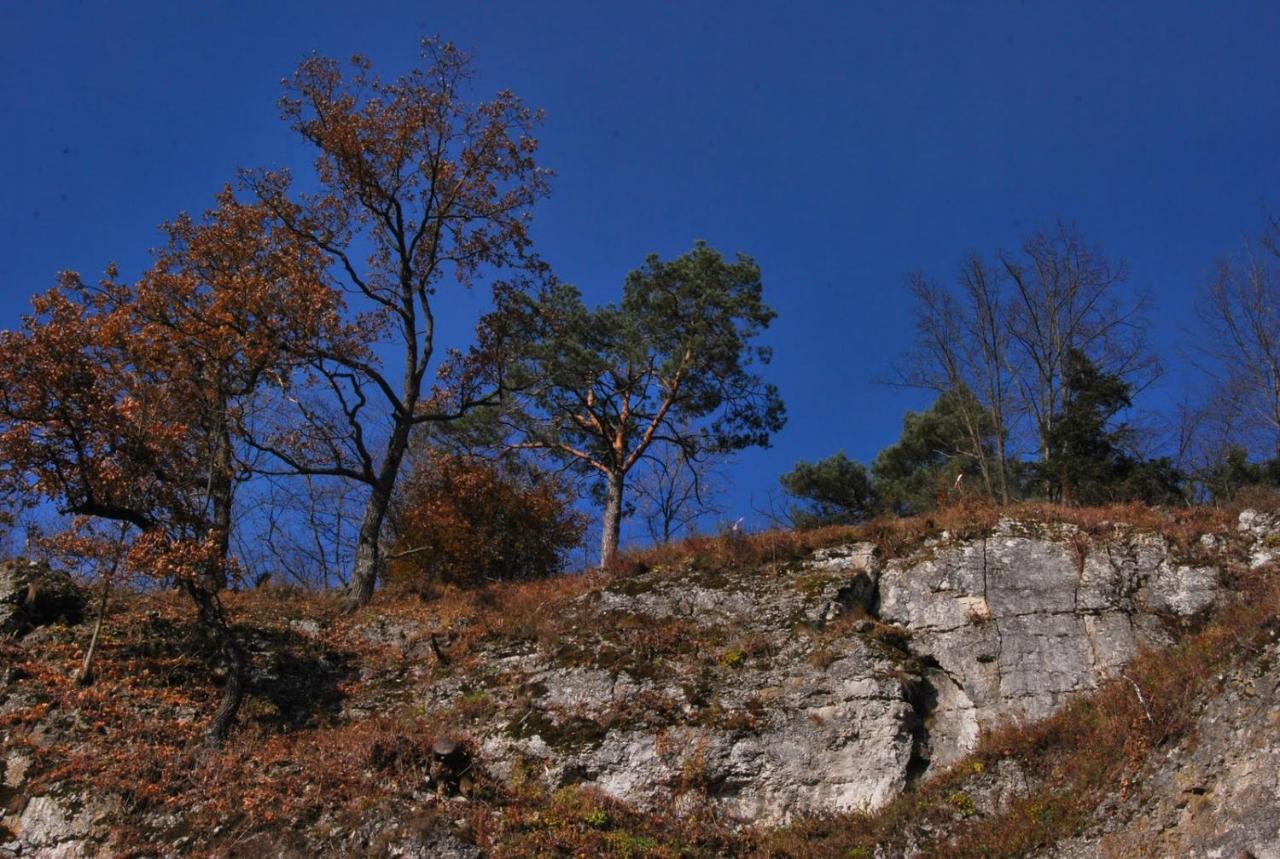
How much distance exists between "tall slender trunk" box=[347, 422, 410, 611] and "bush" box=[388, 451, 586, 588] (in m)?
1.40

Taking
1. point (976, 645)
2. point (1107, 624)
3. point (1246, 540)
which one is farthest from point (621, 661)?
point (1246, 540)

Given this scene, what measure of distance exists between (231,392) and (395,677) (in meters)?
6.88

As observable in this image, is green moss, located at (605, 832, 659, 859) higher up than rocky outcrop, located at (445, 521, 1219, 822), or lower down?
lower down

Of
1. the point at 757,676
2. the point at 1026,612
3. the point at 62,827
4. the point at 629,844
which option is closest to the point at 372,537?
the point at 62,827

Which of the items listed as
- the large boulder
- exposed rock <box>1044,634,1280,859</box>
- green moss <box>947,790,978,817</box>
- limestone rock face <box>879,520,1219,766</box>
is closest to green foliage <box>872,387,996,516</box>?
limestone rock face <box>879,520,1219,766</box>

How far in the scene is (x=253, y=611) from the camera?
18.2 m

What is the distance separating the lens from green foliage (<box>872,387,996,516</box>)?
28375 mm

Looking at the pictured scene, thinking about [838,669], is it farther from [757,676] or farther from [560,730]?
[560,730]

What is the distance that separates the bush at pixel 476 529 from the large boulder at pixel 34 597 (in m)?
6.40

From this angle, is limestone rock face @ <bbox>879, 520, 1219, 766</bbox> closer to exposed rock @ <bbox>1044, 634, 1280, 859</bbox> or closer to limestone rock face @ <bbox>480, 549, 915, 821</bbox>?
limestone rock face @ <bbox>480, 549, 915, 821</bbox>

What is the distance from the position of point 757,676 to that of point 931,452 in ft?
62.1

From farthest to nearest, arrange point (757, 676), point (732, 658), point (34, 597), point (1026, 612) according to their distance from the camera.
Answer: point (34, 597) < point (732, 658) < point (1026, 612) < point (757, 676)

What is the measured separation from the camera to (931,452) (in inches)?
1249

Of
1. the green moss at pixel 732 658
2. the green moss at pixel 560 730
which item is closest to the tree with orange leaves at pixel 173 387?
the green moss at pixel 560 730
